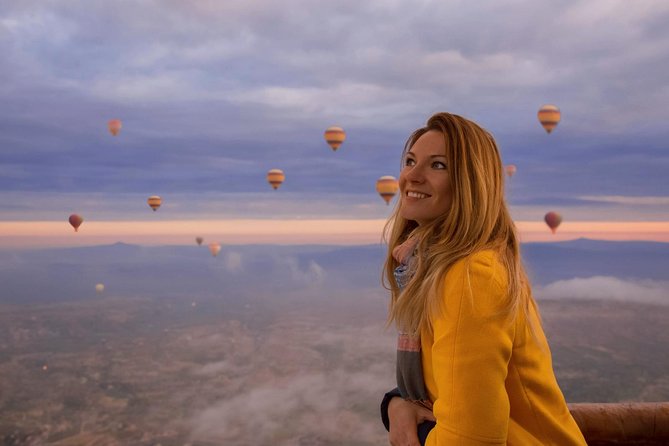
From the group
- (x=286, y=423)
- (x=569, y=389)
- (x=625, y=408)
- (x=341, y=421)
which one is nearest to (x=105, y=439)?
(x=286, y=423)

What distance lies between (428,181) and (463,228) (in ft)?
1.16

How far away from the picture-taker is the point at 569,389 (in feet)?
561

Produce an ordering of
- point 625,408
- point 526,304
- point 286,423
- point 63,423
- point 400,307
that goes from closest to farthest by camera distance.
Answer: point 526,304 < point 400,307 < point 625,408 < point 63,423 < point 286,423

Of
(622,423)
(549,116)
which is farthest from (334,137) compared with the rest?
(622,423)

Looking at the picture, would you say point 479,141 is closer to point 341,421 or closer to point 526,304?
point 526,304

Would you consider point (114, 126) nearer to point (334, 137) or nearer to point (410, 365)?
point (334, 137)

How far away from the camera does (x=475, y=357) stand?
8.43ft

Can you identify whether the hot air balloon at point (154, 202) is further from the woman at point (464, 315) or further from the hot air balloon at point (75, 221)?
the woman at point (464, 315)

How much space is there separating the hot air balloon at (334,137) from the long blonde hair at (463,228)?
32176 millimetres

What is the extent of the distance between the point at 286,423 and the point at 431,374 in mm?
198999

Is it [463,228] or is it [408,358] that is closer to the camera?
[463,228]

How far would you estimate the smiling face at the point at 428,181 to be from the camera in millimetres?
3090

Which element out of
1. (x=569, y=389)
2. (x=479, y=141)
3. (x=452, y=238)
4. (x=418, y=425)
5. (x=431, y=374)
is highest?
(x=479, y=141)

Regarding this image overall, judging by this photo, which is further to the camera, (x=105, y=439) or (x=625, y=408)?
(x=105, y=439)
